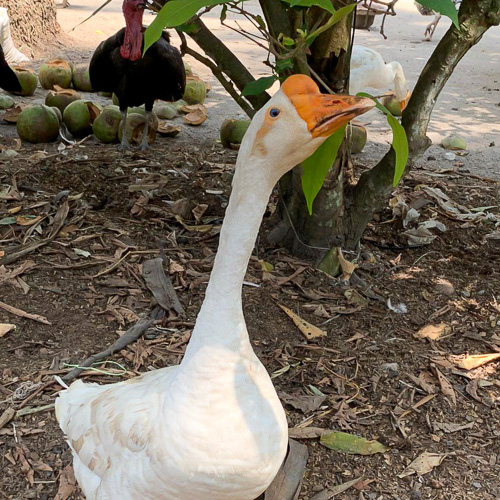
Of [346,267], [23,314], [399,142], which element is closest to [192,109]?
[346,267]

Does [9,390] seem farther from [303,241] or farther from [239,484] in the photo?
[303,241]

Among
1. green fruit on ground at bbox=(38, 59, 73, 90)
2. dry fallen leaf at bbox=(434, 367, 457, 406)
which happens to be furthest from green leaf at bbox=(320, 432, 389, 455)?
green fruit on ground at bbox=(38, 59, 73, 90)

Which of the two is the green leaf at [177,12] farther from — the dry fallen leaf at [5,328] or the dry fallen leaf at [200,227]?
the dry fallen leaf at [200,227]

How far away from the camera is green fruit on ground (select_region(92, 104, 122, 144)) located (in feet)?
18.6

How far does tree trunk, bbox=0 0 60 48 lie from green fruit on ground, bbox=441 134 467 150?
6.30 m

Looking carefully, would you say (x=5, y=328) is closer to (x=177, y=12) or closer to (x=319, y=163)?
(x=319, y=163)

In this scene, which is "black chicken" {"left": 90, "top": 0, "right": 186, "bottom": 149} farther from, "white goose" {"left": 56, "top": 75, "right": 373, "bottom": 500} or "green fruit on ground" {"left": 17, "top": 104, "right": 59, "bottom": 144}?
"white goose" {"left": 56, "top": 75, "right": 373, "bottom": 500}

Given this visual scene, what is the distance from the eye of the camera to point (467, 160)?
20.9 feet

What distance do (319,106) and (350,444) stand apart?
1.53m

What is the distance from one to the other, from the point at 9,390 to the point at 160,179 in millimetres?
2320

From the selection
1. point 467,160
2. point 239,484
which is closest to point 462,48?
point 239,484

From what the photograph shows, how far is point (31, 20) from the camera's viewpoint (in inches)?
389

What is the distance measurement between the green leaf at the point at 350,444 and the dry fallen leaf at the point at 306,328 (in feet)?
2.08

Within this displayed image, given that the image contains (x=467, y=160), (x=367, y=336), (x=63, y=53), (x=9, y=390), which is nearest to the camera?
(x=9, y=390)
